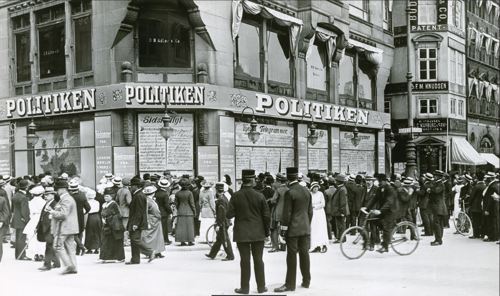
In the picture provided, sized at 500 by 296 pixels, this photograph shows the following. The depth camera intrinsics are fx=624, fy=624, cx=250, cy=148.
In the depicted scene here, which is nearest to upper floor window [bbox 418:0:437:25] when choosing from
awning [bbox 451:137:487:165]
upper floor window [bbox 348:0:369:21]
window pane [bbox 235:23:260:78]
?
upper floor window [bbox 348:0:369:21]

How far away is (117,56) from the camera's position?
22.2m

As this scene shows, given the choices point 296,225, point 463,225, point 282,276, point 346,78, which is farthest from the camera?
point 346,78

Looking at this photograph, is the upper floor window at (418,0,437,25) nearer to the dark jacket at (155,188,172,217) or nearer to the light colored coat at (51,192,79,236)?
the dark jacket at (155,188,172,217)

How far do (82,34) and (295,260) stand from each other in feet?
52.9

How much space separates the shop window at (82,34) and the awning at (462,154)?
967 inches

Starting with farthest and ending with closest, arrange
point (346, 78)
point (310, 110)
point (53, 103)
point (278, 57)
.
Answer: point (346, 78), point (310, 110), point (278, 57), point (53, 103)

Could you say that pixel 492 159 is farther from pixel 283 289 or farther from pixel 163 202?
pixel 283 289

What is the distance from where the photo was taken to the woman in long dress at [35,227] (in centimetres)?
1463

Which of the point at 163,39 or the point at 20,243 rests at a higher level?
the point at 163,39

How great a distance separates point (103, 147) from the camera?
72.7 feet

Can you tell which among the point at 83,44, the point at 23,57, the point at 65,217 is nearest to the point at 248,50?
the point at 83,44

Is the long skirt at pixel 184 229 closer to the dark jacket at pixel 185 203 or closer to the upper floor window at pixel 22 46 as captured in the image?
the dark jacket at pixel 185 203

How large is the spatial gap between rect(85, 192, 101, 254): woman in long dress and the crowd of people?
0.02 m

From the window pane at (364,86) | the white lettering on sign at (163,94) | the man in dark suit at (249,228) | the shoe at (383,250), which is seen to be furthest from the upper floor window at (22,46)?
the man in dark suit at (249,228)
